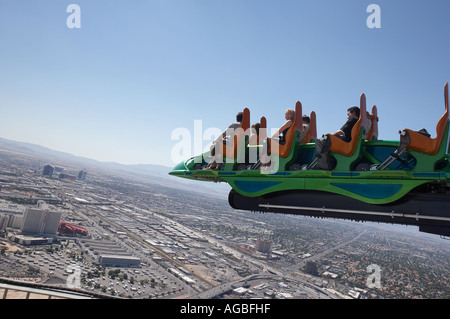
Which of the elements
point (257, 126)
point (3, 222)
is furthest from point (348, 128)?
point (3, 222)

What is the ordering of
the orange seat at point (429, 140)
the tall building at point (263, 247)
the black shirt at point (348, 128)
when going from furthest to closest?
the tall building at point (263, 247) < the black shirt at point (348, 128) < the orange seat at point (429, 140)

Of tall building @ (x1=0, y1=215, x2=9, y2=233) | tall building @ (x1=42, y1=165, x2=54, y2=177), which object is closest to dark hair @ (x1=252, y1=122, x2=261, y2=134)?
tall building @ (x1=0, y1=215, x2=9, y2=233)

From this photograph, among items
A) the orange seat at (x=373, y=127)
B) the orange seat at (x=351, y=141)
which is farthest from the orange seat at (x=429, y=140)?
the orange seat at (x=373, y=127)

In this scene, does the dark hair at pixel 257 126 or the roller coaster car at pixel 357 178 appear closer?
the roller coaster car at pixel 357 178

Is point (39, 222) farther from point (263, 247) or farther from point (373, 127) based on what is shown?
point (373, 127)

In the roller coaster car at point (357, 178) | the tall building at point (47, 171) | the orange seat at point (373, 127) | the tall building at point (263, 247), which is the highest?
the orange seat at point (373, 127)

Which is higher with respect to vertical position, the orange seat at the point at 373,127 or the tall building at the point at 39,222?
the orange seat at the point at 373,127

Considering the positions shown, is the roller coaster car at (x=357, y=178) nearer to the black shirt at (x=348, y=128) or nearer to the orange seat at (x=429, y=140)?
the orange seat at (x=429, y=140)

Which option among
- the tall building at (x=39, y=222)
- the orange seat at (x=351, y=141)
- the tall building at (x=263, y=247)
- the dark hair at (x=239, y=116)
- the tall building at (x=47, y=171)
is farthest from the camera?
the tall building at (x=47, y=171)
